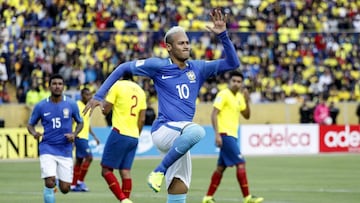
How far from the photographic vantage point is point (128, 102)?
1714 cm

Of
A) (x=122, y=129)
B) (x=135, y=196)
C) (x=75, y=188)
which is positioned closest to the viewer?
(x=122, y=129)

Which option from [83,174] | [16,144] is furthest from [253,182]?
[16,144]

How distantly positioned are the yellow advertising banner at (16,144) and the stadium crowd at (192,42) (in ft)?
6.95

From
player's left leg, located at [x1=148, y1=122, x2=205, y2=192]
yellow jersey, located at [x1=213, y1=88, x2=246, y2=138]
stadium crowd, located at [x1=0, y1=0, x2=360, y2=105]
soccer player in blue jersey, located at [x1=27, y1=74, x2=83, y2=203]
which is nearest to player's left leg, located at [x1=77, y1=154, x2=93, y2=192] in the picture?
yellow jersey, located at [x1=213, y1=88, x2=246, y2=138]

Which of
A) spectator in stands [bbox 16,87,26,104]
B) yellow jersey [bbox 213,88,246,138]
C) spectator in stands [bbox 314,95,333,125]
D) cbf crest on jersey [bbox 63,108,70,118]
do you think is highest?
cbf crest on jersey [bbox 63,108,70,118]

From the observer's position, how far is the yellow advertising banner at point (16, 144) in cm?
3056

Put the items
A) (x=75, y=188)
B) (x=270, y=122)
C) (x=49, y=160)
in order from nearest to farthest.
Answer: (x=49, y=160)
(x=75, y=188)
(x=270, y=122)

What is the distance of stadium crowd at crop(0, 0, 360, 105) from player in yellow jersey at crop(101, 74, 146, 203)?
16.0m

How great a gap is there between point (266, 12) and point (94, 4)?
854 cm

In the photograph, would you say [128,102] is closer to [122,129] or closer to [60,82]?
[122,129]

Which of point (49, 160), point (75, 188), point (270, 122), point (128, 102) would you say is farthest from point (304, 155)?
point (49, 160)

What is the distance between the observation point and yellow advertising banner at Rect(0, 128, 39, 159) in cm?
3056

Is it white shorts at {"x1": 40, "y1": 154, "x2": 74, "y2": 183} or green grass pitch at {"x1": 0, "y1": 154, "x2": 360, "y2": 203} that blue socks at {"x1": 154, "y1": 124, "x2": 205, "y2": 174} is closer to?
white shorts at {"x1": 40, "y1": 154, "x2": 74, "y2": 183}

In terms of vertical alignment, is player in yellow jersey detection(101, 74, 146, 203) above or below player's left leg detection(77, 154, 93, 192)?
above
